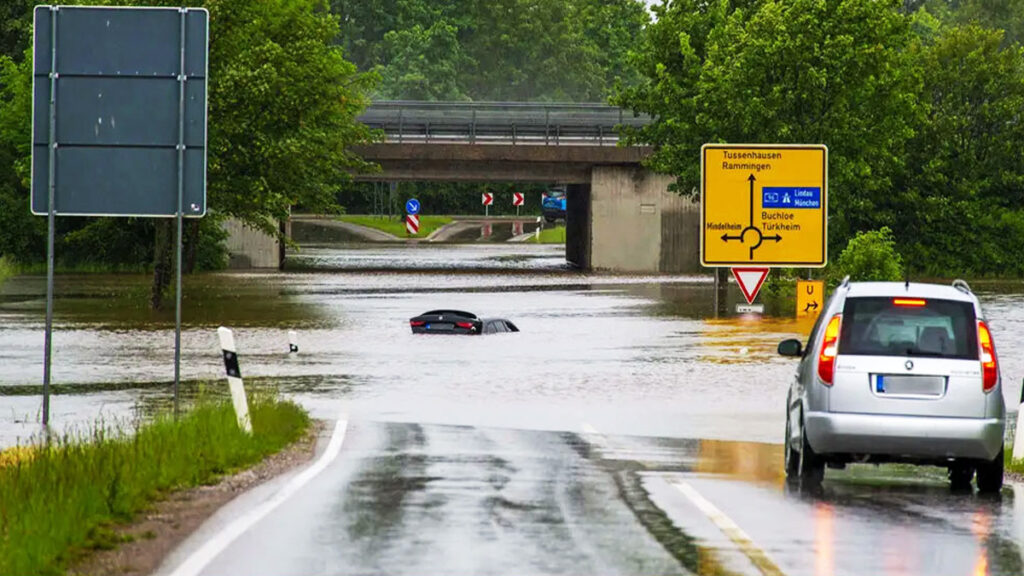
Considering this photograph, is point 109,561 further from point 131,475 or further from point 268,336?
point 268,336

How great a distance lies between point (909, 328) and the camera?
14.7 m

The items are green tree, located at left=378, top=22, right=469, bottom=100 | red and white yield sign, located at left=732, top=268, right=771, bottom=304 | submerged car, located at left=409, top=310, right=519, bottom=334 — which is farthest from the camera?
green tree, located at left=378, top=22, right=469, bottom=100

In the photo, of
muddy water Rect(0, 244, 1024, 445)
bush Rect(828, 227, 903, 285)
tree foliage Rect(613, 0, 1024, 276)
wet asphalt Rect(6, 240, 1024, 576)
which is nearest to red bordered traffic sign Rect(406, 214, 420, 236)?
tree foliage Rect(613, 0, 1024, 276)

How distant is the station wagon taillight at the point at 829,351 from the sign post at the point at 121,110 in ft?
21.5

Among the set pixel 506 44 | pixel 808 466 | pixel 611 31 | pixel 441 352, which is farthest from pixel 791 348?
pixel 611 31

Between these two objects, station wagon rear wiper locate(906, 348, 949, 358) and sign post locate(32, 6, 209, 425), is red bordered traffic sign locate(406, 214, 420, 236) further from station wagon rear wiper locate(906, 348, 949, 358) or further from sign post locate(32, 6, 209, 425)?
station wagon rear wiper locate(906, 348, 949, 358)

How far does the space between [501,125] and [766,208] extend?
115 ft

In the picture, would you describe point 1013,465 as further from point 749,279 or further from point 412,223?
point 412,223

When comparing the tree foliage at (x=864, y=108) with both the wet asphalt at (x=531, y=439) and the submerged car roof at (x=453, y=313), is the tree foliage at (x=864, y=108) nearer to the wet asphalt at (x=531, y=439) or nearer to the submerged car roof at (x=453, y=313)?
the wet asphalt at (x=531, y=439)

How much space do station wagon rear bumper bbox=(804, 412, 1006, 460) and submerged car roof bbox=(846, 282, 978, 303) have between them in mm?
950

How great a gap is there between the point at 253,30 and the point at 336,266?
34141mm

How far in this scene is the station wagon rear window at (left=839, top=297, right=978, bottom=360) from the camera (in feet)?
47.7

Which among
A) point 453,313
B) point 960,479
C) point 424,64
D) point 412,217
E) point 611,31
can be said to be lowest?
point 960,479

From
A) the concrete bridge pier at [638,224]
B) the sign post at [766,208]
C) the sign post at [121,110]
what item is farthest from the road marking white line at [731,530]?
the concrete bridge pier at [638,224]
